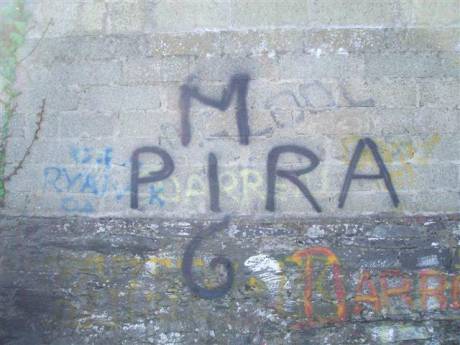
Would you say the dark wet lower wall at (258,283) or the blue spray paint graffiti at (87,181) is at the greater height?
the blue spray paint graffiti at (87,181)

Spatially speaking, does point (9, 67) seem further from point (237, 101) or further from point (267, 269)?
point (267, 269)

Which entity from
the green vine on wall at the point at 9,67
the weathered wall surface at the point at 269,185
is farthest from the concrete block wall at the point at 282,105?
the green vine on wall at the point at 9,67

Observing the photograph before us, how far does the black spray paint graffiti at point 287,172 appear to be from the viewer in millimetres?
3223

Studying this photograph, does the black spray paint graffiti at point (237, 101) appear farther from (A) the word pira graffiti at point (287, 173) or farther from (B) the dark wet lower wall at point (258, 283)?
(B) the dark wet lower wall at point (258, 283)

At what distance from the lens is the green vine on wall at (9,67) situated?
10.8ft

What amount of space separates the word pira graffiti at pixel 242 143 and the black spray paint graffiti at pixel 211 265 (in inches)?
5.1

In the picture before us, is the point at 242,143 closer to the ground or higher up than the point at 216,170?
higher up

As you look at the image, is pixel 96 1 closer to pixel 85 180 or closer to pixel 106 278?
pixel 85 180

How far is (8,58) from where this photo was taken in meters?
3.31

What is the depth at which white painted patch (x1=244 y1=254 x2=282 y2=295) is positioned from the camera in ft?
10.5

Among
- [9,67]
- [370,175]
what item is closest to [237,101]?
[370,175]

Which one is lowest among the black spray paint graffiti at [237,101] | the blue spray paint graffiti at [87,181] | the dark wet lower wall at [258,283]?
the dark wet lower wall at [258,283]

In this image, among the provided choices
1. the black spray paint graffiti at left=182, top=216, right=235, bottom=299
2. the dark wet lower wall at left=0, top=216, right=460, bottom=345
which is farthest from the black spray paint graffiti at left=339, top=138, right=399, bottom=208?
the black spray paint graffiti at left=182, top=216, right=235, bottom=299

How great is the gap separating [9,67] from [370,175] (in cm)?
247
